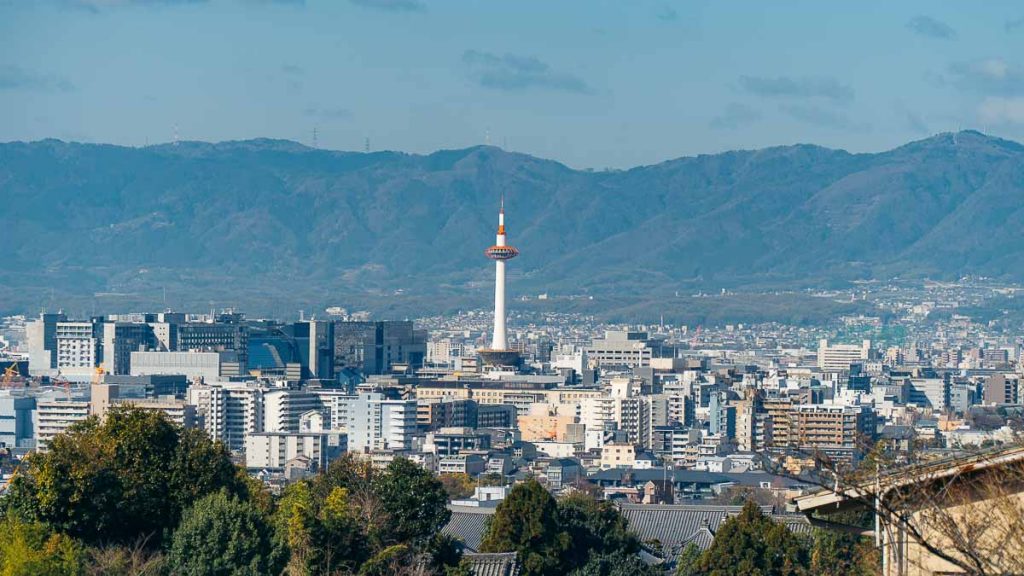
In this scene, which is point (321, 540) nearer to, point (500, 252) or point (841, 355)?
point (500, 252)

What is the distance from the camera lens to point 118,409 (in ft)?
83.0

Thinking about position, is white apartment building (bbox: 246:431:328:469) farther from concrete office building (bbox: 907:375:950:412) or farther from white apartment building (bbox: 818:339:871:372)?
white apartment building (bbox: 818:339:871:372)

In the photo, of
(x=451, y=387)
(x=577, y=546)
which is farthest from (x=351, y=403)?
(x=577, y=546)

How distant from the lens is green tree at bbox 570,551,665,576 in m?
26.5

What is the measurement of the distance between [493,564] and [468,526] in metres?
11.1

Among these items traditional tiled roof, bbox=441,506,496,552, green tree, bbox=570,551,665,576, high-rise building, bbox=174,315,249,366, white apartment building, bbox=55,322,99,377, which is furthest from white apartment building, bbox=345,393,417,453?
green tree, bbox=570,551,665,576

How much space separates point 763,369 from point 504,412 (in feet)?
157

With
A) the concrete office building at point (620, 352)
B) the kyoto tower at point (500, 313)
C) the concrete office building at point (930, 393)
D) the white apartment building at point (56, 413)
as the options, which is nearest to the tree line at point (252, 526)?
the white apartment building at point (56, 413)

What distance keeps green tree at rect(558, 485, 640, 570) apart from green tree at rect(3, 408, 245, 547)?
4.25 m

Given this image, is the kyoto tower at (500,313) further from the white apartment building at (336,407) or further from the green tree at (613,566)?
the green tree at (613,566)

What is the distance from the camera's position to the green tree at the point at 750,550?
83.3 feet

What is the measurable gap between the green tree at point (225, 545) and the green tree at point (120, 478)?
957mm

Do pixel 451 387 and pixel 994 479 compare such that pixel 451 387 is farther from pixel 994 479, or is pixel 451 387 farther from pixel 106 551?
pixel 994 479

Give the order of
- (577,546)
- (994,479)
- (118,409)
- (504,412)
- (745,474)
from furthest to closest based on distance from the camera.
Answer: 1. (504,412)
2. (745,474)
3. (577,546)
4. (118,409)
5. (994,479)
